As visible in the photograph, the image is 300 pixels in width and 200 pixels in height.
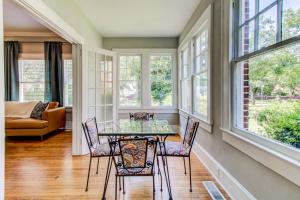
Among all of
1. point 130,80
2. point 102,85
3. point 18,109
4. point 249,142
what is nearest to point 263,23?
point 249,142

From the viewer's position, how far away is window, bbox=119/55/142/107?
676 cm

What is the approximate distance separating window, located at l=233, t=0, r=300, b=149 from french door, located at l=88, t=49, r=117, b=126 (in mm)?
3008

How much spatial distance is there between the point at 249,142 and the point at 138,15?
136 inches

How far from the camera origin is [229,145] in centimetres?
276

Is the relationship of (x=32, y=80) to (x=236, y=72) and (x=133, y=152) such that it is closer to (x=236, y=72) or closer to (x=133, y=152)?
(x=133, y=152)

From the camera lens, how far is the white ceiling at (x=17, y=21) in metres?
4.74

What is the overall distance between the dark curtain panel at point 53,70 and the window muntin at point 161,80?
8.51ft

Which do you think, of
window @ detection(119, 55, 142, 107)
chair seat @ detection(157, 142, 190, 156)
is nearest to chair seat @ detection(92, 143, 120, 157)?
chair seat @ detection(157, 142, 190, 156)

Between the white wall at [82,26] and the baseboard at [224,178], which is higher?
the white wall at [82,26]

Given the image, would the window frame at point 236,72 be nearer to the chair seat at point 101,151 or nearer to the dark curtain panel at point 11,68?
the chair seat at point 101,151

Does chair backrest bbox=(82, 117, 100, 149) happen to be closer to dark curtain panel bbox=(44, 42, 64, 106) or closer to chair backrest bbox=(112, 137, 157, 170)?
chair backrest bbox=(112, 137, 157, 170)

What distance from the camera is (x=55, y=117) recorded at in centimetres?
635

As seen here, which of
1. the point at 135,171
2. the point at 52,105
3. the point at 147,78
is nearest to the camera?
the point at 135,171

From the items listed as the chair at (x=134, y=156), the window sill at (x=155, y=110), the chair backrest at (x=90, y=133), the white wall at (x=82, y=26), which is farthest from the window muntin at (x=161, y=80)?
the chair at (x=134, y=156)
